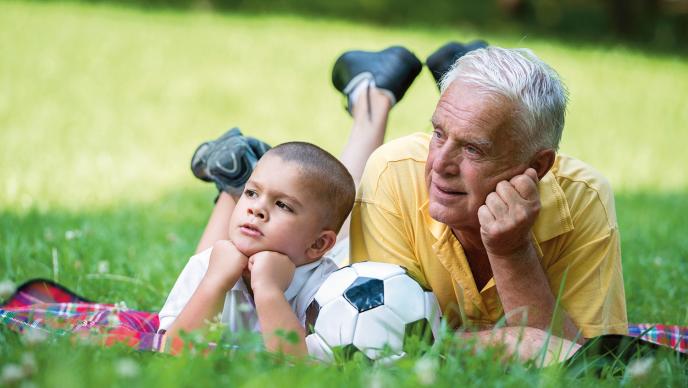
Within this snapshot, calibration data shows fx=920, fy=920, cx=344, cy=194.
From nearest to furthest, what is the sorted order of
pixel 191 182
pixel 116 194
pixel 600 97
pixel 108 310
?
1. pixel 108 310
2. pixel 116 194
3. pixel 191 182
4. pixel 600 97

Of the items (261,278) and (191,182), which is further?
(191,182)

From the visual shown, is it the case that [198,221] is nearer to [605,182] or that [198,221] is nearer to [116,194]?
[116,194]

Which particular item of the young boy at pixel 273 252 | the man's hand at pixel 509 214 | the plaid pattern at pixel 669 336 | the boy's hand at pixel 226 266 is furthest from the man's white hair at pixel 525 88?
the plaid pattern at pixel 669 336

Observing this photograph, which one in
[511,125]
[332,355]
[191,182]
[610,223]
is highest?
[511,125]

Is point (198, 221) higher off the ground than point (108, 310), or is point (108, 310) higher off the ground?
point (108, 310)

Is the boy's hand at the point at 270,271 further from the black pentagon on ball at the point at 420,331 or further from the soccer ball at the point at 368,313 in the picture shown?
the black pentagon on ball at the point at 420,331

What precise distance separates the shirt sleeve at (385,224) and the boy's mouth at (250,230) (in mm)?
480

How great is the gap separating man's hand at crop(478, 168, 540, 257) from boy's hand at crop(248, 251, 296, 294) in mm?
690

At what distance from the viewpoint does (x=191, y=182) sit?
26.1 ft

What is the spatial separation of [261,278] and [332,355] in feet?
1.22

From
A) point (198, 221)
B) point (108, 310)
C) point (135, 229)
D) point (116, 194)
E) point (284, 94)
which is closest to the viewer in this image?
point (108, 310)

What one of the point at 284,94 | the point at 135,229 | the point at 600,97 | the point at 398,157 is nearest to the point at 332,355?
the point at 398,157

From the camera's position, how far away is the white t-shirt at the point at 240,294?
3.29m

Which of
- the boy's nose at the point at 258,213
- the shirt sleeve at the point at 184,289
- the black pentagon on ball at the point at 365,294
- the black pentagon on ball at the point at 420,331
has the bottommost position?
the shirt sleeve at the point at 184,289
